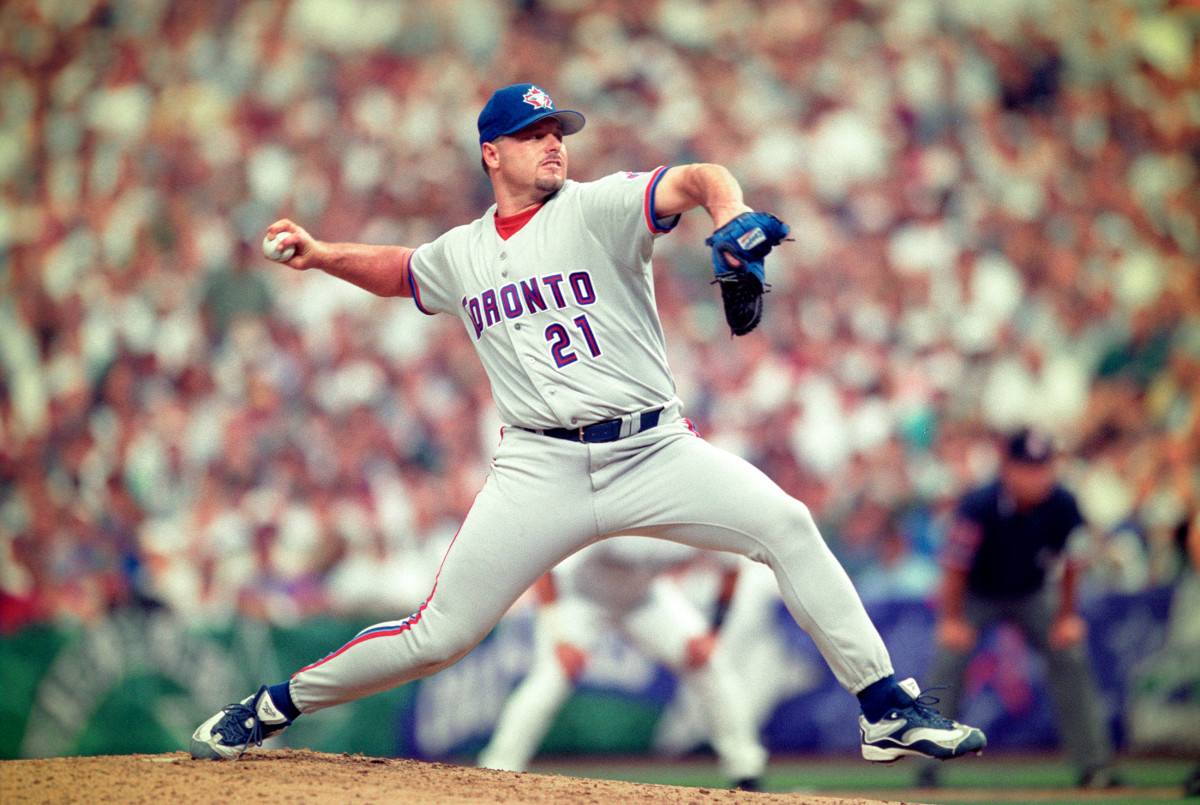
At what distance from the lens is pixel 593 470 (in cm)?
321

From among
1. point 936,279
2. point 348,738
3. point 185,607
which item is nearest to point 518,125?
point 348,738

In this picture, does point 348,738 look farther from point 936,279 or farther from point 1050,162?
point 1050,162

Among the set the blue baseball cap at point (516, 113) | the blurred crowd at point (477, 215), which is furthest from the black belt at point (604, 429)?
the blurred crowd at point (477, 215)

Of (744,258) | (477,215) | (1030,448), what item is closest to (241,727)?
(744,258)

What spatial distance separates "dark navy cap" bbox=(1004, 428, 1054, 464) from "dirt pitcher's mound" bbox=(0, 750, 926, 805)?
8.23 ft

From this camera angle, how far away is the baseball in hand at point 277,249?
345cm

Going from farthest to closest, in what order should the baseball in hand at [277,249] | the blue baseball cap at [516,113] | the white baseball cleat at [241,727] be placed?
the white baseball cleat at [241,727]
the baseball in hand at [277,249]
the blue baseball cap at [516,113]

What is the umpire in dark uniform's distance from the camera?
5.48 metres

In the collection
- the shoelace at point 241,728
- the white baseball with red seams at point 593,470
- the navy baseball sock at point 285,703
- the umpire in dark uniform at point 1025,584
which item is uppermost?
the white baseball with red seams at point 593,470

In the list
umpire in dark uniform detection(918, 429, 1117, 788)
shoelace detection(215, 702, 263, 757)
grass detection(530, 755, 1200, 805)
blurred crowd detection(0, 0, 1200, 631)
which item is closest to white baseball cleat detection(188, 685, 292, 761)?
shoelace detection(215, 702, 263, 757)

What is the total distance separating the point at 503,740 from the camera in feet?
16.4

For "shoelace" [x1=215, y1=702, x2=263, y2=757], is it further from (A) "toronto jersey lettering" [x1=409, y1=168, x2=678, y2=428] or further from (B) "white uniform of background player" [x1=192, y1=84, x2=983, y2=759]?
(A) "toronto jersey lettering" [x1=409, y1=168, x2=678, y2=428]

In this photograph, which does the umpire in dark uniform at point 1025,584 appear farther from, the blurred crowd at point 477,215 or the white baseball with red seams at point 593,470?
the white baseball with red seams at point 593,470

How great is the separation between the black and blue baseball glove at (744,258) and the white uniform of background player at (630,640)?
232cm
